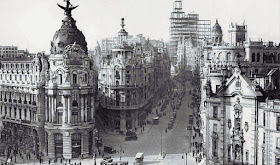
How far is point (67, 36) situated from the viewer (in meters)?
83.1

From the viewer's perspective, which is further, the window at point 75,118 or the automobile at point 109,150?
the automobile at point 109,150

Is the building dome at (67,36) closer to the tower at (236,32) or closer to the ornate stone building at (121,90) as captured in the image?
the ornate stone building at (121,90)

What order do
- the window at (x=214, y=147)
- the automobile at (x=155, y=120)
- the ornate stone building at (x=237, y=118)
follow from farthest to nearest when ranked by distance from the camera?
the automobile at (x=155, y=120), the window at (x=214, y=147), the ornate stone building at (x=237, y=118)

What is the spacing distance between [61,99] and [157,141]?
23.1 metres

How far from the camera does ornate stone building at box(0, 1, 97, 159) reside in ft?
250

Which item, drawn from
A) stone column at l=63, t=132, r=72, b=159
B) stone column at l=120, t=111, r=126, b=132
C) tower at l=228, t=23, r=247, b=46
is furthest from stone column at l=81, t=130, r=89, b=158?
tower at l=228, t=23, r=247, b=46

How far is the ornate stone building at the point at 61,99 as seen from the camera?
76.2 metres

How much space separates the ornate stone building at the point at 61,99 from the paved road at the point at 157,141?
843 cm

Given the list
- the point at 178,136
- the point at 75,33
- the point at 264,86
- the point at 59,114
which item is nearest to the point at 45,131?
the point at 59,114

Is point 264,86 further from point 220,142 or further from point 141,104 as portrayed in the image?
point 141,104

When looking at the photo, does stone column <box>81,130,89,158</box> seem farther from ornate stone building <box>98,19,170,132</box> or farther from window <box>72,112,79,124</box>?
ornate stone building <box>98,19,170,132</box>

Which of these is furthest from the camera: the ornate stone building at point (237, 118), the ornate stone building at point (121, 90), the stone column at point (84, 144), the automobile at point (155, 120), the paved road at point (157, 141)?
the automobile at point (155, 120)

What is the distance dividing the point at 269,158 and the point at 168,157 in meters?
26.3

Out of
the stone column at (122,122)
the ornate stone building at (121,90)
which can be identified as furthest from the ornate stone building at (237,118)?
the ornate stone building at (121,90)
